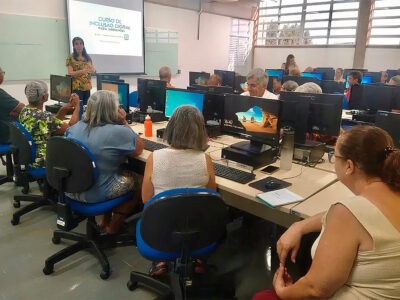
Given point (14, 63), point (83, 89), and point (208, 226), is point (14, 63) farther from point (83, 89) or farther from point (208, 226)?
point (208, 226)

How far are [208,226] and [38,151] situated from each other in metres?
1.80

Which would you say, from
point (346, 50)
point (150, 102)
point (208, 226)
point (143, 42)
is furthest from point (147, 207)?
point (346, 50)

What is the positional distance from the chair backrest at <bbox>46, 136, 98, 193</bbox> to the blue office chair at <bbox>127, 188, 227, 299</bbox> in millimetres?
637

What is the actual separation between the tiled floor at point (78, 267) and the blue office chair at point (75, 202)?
0.08m

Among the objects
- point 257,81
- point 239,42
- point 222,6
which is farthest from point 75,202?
point 239,42

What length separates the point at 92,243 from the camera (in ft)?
7.29

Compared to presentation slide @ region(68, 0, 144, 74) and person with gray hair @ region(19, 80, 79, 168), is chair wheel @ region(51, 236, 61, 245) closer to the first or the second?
person with gray hair @ region(19, 80, 79, 168)

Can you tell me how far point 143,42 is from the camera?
6570 mm

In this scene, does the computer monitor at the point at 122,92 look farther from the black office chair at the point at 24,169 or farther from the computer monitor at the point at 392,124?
the computer monitor at the point at 392,124

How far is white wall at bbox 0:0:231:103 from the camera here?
5.15m

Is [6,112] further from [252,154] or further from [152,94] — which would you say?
[252,154]

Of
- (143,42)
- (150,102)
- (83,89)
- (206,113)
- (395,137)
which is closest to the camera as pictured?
(395,137)

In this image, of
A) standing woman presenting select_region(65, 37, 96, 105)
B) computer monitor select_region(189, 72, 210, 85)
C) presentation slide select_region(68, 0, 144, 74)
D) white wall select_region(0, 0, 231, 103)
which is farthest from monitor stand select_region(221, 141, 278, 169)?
presentation slide select_region(68, 0, 144, 74)

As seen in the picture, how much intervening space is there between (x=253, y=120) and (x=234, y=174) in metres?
0.44
